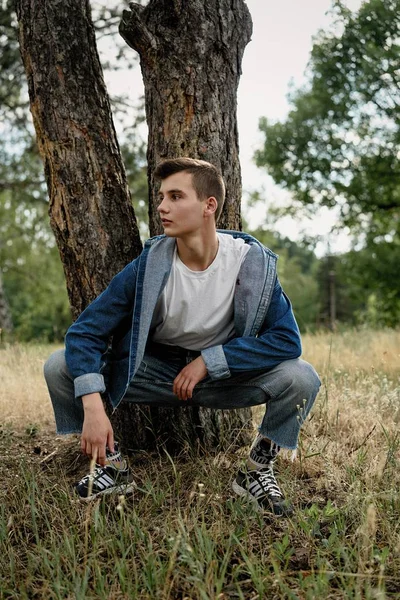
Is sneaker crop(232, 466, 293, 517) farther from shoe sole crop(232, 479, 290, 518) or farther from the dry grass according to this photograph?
the dry grass

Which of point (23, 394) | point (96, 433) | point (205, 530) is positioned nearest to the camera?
point (205, 530)

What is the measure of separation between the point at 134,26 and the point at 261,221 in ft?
92.0

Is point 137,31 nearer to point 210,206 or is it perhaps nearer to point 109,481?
point 210,206

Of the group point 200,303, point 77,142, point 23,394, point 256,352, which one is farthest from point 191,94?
point 23,394

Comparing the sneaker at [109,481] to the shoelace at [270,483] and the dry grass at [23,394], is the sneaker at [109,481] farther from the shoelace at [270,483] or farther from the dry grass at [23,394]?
the dry grass at [23,394]

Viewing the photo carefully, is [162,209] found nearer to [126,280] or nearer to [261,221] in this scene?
[126,280]

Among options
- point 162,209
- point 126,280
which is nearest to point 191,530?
point 126,280

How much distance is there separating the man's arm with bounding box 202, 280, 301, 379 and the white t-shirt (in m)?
0.21

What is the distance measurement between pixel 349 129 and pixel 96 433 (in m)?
14.9

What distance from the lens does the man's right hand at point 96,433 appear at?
282 centimetres

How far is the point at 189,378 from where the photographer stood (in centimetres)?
309

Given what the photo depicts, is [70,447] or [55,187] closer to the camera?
[55,187]

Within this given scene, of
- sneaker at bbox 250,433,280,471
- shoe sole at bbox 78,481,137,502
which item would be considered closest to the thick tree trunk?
shoe sole at bbox 78,481,137,502

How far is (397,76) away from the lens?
1452cm
